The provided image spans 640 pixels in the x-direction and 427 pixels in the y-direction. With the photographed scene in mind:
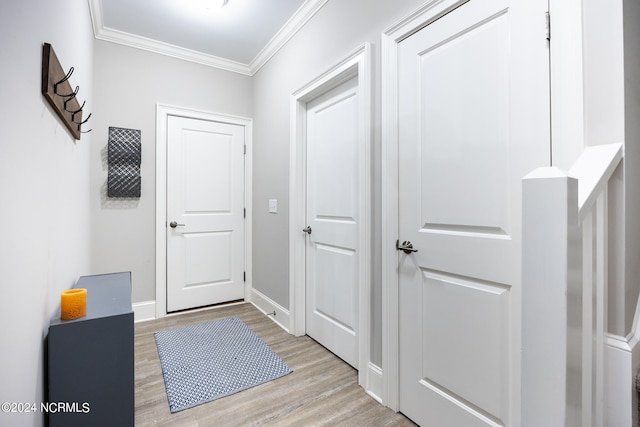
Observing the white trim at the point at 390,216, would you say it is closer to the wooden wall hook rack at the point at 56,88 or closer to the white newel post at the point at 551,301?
the white newel post at the point at 551,301

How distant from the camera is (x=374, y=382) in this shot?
1.77 meters

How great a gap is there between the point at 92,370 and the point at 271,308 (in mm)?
1922

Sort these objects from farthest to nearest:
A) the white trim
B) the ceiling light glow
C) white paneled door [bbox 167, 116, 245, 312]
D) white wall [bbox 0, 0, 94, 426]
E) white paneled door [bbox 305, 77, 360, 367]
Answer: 1. white paneled door [bbox 167, 116, 245, 312]
2. the ceiling light glow
3. white paneled door [bbox 305, 77, 360, 367]
4. the white trim
5. white wall [bbox 0, 0, 94, 426]

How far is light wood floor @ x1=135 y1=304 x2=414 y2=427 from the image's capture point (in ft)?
5.13

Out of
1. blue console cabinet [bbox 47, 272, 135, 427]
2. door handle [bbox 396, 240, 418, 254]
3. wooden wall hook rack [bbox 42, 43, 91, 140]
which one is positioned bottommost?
blue console cabinet [bbox 47, 272, 135, 427]

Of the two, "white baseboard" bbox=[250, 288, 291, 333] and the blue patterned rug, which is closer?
the blue patterned rug

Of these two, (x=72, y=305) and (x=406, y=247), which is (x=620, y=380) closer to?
(x=406, y=247)

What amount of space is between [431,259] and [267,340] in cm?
166

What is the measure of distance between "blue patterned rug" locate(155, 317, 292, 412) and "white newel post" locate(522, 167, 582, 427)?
1.65m

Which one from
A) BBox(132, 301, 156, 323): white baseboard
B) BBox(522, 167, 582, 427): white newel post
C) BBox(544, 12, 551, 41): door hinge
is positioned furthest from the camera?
BBox(132, 301, 156, 323): white baseboard

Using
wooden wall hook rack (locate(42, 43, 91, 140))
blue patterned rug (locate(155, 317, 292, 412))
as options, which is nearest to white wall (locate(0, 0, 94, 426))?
wooden wall hook rack (locate(42, 43, 91, 140))

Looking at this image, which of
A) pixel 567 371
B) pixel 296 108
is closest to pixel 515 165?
pixel 567 371

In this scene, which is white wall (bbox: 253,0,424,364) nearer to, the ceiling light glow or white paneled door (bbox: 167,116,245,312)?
white paneled door (bbox: 167,116,245,312)

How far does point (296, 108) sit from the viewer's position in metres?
2.56
